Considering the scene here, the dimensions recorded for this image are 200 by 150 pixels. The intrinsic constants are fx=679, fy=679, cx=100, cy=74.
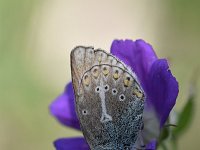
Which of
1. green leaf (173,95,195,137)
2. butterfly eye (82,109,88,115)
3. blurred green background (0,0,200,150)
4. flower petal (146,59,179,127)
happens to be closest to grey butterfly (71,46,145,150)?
butterfly eye (82,109,88,115)

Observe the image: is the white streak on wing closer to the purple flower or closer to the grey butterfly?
the grey butterfly

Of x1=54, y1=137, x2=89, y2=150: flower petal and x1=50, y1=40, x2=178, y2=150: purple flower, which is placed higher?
x1=50, y1=40, x2=178, y2=150: purple flower

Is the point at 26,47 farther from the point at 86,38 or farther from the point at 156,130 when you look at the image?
Result: the point at 156,130

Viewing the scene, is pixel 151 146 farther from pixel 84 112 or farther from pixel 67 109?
pixel 67 109

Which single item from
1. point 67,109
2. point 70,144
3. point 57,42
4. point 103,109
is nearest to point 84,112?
point 103,109

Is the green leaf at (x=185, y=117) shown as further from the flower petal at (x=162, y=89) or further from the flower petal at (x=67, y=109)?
the flower petal at (x=67, y=109)

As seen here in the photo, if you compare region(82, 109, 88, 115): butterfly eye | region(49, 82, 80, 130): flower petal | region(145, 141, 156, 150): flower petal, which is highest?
region(82, 109, 88, 115): butterfly eye
